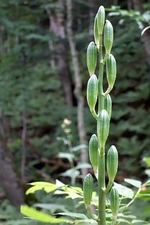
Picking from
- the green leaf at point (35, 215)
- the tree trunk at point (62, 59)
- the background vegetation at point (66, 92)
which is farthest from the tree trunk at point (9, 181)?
the green leaf at point (35, 215)

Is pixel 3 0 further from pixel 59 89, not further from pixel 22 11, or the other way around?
pixel 59 89

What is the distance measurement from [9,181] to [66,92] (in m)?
3.66

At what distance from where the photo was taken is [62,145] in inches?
219

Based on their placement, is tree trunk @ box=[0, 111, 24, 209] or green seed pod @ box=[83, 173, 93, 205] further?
tree trunk @ box=[0, 111, 24, 209]

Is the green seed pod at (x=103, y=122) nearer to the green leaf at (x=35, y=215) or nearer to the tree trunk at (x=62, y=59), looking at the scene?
the green leaf at (x=35, y=215)

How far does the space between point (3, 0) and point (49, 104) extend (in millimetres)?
3840

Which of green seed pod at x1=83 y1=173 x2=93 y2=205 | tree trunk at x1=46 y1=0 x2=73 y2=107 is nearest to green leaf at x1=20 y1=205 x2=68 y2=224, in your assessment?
green seed pod at x1=83 y1=173 x2=93 y2=205

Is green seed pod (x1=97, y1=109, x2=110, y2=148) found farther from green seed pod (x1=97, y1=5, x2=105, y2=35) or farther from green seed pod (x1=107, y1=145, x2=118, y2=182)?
green seed pod (x1=97, y1=5, x2=105, y2=35)

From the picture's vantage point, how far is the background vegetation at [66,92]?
364 centimetres

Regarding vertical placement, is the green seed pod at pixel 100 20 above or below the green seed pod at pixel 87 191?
above

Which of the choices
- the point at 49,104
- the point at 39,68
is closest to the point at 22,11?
the point at 49,104

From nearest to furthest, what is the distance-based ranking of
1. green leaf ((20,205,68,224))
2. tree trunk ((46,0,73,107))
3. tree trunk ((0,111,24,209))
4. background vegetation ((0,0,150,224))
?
1. green leaf ((20,205,68,224))
2. tree trunk ((0,111,24,209))
3. background vegetation ((0,0,150,224))
4. tree trunk ((46,0,73,107))

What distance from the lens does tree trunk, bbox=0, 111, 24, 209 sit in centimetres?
314

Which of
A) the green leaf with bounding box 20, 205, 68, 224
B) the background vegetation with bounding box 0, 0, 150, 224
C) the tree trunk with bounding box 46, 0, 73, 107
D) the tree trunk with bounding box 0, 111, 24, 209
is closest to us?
the green leaf with bounding box 20, 205, 68, 224
